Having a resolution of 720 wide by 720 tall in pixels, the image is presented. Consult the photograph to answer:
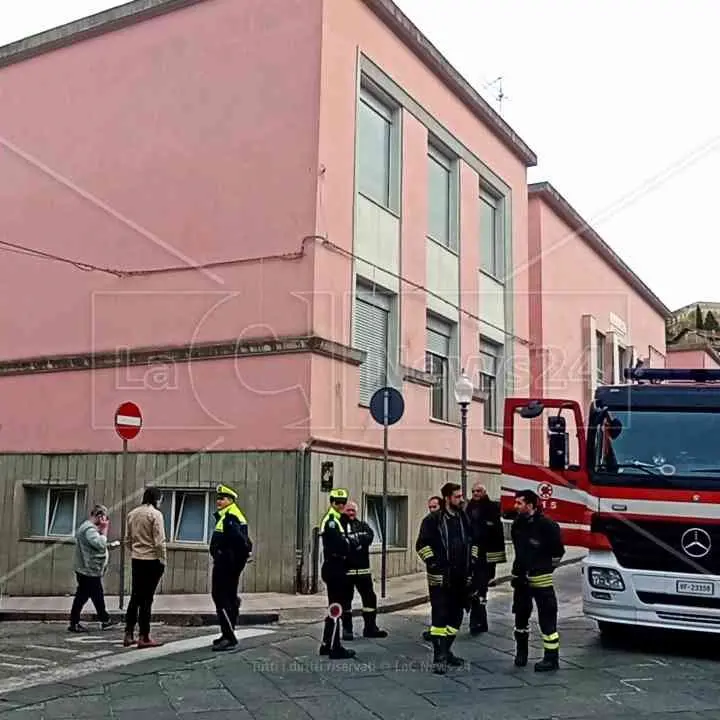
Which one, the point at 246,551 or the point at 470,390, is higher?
the point at 470,390

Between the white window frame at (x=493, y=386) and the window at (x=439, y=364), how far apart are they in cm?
170

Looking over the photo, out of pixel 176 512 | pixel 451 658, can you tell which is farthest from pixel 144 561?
pixel 176 512

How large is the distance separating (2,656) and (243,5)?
38.2 feet

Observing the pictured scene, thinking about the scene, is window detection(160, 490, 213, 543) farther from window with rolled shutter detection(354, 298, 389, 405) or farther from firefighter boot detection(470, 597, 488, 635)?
firefighter boot detection(470, 597, 488, 635)

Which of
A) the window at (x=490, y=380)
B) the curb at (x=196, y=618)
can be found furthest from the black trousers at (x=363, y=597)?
the window at (x=490, y=380)

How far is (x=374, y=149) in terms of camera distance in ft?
59.5

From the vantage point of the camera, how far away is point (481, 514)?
11.2m

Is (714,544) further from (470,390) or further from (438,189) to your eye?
(438,189)

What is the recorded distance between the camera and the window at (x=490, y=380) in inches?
874

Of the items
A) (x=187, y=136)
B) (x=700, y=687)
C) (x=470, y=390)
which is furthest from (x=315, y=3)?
(x=700, y=687)

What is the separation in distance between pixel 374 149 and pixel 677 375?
861 centimetres

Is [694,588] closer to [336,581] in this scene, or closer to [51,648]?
[336,581]

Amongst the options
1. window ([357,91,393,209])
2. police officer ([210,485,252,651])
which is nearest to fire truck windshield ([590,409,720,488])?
police officer ([210,485,252,651])

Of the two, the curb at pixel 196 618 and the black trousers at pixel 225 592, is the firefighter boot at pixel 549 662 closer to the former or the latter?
the black trousers at pixel 225 592
